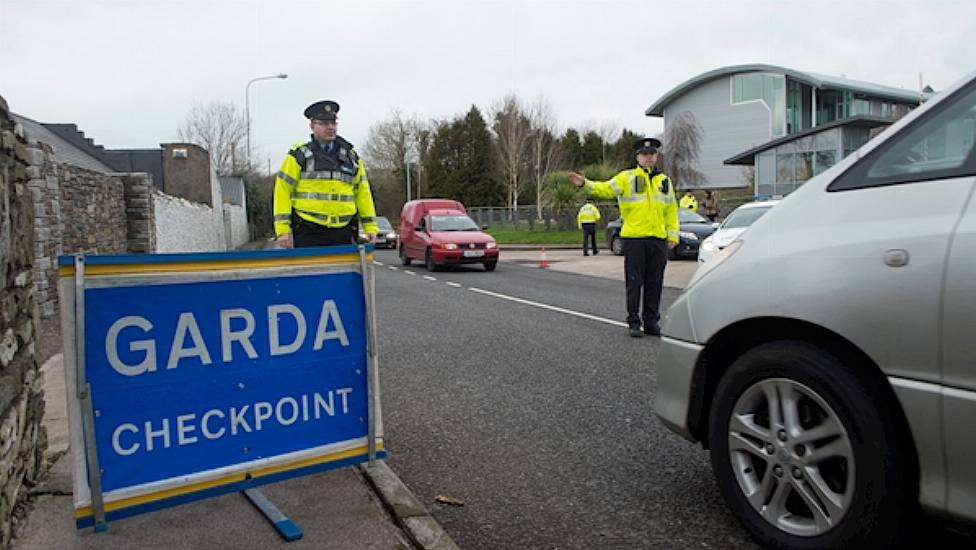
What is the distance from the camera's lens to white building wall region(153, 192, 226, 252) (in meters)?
18.5

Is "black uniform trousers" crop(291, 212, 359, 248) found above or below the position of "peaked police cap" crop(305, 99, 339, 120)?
below

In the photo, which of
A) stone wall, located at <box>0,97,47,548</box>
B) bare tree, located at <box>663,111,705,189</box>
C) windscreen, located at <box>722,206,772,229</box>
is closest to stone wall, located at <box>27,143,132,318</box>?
stone wall, located at <box>0,97,47,548</box>

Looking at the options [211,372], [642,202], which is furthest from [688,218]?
[211,372]

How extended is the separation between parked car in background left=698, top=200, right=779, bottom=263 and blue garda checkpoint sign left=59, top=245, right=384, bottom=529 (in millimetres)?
10350

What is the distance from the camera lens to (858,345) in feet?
8.18

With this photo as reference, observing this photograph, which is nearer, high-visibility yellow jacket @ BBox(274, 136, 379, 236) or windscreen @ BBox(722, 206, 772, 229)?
high-visibility yellow jacket @ BBox(274, 136, 379, 236)

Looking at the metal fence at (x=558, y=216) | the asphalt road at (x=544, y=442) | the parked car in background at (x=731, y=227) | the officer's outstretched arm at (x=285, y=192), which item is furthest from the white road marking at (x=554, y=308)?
the metal fence at (x=558, y=216)

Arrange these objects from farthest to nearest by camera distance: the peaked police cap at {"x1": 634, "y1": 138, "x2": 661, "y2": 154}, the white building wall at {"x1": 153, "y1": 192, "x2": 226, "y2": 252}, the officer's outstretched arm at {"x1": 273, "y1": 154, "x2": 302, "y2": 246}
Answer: the white building wall at {"x1": 153, "y1": 192, "x2": 226, "y2": 252} → the peaked police cap at {"x1": 634, "y1": 138, "x2": 661, "y2": 154} → the officer's outstretched arm at {"x1": 273, "y1": 154, "x2": 302, "y2": 246}

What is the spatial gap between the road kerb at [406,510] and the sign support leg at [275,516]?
17.0 inches

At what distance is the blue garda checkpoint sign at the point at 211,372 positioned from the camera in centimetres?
275

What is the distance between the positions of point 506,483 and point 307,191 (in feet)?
9.25

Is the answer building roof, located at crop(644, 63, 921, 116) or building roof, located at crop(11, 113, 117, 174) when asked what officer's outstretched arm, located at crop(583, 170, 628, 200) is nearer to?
building roof, located at crop(11, 113, 117, 174)

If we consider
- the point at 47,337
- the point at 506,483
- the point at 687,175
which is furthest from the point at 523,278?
the point at 687,175

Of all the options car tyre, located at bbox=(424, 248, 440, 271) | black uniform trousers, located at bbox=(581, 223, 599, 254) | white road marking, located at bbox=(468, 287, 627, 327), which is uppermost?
black uniform trousers, located at bbox=(581, 223, 599, 254)
